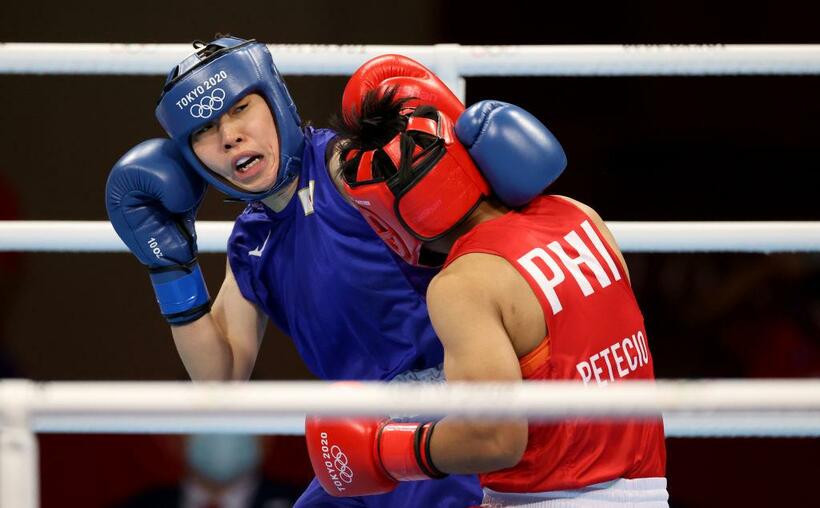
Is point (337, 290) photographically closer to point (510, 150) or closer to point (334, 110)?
point (510, 150)

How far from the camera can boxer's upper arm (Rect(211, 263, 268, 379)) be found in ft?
7.07

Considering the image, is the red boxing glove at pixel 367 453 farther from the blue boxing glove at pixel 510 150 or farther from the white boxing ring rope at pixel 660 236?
the white boxing ring rope at pixel 660 236

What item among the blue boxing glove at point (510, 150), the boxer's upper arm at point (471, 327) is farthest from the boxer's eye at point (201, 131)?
the boxer's upper arm at point (471, 327)

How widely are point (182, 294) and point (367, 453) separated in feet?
1.99

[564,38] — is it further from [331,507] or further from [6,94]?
[331,507]

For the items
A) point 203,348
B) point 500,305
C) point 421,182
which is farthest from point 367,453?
point 203,348

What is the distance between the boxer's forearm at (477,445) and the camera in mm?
1535

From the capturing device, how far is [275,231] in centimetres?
208

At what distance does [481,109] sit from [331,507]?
80 cm

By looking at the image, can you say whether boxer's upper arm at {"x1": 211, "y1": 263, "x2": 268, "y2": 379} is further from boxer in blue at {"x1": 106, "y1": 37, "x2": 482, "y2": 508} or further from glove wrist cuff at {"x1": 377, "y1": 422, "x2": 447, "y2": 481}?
glove wrist cuff at {"x1": 377, "y1": 422, "x2": 447, "y2": 481}

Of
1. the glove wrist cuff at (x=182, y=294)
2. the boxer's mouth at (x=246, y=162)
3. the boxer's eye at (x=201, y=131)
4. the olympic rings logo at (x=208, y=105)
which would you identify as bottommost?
the glove wrist cuff at (x=182, y=294)

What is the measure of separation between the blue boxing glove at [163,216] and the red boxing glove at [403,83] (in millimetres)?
349

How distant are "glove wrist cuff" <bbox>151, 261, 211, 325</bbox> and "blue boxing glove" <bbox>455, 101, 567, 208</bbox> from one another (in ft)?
2.11

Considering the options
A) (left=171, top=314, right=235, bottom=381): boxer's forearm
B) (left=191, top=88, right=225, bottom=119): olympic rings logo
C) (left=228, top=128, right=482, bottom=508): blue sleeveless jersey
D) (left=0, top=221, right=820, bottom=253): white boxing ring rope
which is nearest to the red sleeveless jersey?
(left=228, top=128, right=482, bottom=508): blue sleeveless jersey
